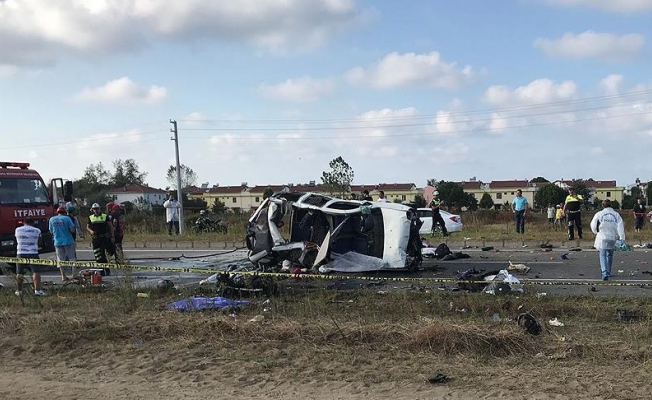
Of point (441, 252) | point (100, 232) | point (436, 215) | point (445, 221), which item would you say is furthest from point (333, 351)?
point (445, 221)

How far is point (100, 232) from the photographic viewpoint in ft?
41.5

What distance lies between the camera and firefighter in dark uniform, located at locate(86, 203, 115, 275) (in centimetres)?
1259

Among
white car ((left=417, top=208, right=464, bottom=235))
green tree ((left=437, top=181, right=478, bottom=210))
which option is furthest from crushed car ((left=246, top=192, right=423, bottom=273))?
green tree ((left=437, top=181, right=478, bottom=210))

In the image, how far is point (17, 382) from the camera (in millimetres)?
5723

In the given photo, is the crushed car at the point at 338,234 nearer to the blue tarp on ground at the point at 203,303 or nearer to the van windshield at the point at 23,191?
the blue tarp on ground at the point at 203,303

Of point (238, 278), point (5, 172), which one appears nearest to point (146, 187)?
point (5, 172)

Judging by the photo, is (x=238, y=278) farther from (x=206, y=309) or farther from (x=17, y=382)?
(x=17, y=382)

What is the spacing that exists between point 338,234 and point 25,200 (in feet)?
26.5

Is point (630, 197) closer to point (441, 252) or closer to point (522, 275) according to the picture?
point (441, 252)

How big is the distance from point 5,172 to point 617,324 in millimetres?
13420

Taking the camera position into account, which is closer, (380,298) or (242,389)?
(242,389)

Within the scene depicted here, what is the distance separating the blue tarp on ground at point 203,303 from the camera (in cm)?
812

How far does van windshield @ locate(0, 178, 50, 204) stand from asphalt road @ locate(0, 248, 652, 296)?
1.81 m

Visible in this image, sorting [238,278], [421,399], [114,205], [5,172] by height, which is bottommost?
[421,399]
